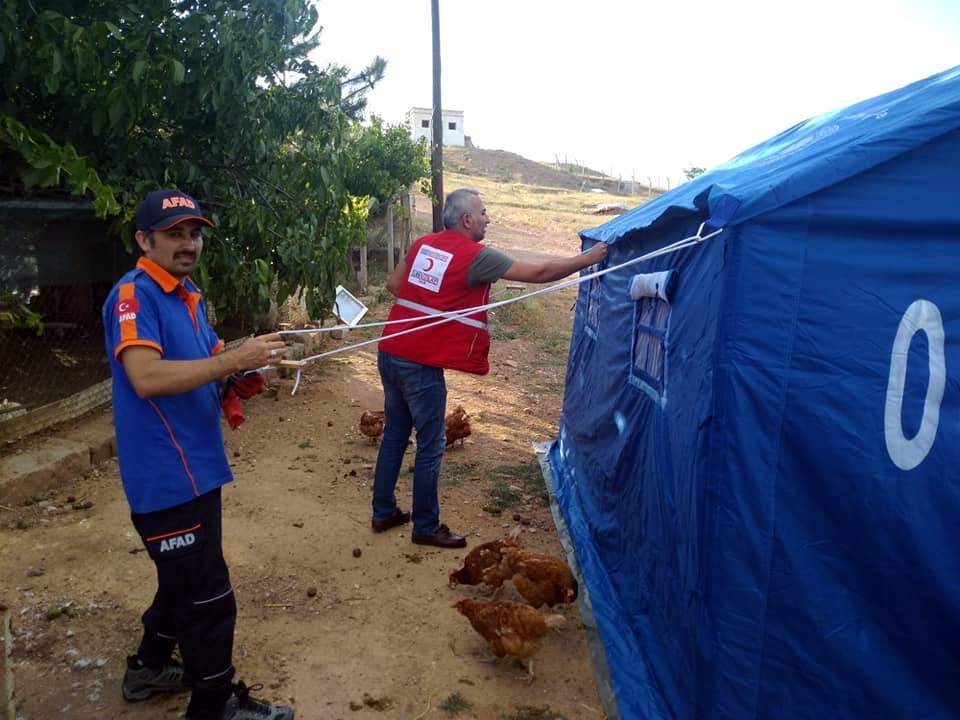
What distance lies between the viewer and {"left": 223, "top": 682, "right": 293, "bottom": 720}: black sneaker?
287 cm

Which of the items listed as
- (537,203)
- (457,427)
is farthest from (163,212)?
(537,203)

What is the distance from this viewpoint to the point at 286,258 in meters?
5.97

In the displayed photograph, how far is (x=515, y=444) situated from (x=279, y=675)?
3.93 m

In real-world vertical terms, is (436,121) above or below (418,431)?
above

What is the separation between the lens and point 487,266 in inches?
165

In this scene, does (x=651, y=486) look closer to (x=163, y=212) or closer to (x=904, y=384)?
(x=904, y=384)

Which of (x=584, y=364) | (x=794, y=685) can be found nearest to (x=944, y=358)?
(x=794, y=685)

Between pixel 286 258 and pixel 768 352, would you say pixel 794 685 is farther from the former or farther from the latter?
pixel 286 258

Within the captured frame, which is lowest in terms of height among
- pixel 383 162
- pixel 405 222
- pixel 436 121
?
pixel 405 222

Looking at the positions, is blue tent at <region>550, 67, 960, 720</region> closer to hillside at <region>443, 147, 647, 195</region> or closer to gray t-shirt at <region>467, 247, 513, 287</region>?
gray t-shirt at <region>467, 247, 513, 287</region>

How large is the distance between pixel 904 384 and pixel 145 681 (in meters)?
3.11

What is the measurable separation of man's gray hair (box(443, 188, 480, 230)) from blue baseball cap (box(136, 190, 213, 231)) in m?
1.96

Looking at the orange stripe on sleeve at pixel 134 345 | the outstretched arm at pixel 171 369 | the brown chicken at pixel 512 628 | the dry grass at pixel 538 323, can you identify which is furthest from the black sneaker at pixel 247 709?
the dry grass at pixel 538 323

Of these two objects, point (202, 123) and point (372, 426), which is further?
point (372, 426)
